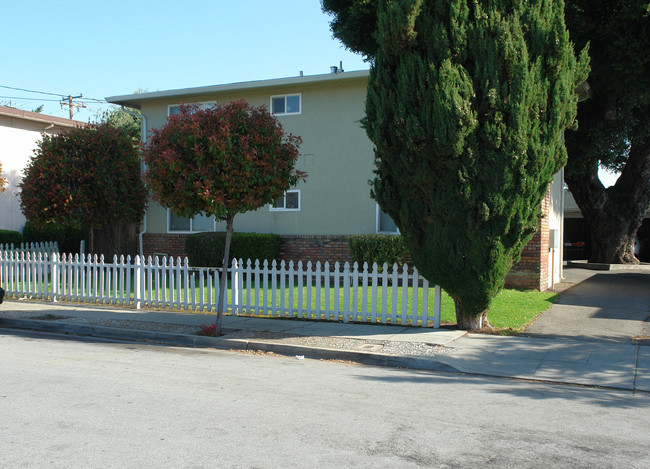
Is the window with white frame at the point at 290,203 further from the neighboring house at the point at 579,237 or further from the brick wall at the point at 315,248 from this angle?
the neighboring house at the point at 579,237

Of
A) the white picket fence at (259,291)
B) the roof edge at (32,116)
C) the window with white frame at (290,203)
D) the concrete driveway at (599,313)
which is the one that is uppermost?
the roof edge at (32,116)

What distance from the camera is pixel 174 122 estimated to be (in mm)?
9422

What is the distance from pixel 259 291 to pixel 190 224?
7612 millimetres

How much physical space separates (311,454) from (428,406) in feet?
6.16

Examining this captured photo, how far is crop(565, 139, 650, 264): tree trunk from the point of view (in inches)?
921

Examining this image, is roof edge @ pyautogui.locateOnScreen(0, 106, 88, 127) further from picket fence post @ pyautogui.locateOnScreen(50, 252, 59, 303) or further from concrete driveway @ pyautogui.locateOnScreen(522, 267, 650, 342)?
concrete driveway @ pyautogui.locateOnScreen(522, 267, 650, 342)

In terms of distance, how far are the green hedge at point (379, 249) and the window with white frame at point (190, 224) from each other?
5.63m

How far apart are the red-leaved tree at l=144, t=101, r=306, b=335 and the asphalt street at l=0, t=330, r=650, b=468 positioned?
109 inches

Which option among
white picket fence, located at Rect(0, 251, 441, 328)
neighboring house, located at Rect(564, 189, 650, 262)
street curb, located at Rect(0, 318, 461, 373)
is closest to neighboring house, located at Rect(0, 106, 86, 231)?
white picket fence, located at Rect(0, 251, 441, 328)

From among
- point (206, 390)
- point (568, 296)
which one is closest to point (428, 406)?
point (206, 390)

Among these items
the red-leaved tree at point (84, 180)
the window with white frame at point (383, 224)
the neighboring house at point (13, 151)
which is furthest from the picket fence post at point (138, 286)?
the neighboring house at point (13, 151)

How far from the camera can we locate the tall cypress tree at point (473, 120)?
8.67 m

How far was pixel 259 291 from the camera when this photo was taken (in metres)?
13.0

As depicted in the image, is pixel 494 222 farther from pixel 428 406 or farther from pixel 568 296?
pixel 568 296
